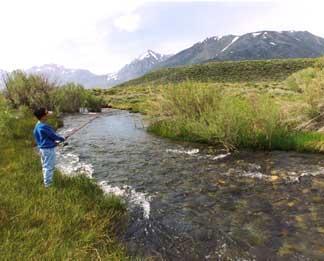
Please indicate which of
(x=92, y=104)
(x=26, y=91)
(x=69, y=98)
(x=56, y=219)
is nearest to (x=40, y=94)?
(x=26, y=91)

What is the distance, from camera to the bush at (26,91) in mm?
30984

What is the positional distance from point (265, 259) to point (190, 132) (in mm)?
10254

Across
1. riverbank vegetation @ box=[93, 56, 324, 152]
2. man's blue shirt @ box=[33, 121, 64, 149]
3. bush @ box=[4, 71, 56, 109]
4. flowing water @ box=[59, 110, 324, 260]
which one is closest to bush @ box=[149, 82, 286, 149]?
riverbank vegetation @ box=[93, 56, 324, 152]

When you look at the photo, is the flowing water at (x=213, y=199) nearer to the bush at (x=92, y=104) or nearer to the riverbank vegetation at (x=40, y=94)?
the riverbank vegetation at (x=40, y=94)

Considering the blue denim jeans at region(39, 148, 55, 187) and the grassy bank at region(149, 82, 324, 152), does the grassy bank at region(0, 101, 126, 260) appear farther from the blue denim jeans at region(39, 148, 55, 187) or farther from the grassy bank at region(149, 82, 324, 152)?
the grassy bank at region(149, 82, 324, 152)

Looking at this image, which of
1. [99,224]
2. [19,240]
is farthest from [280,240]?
[19,240]

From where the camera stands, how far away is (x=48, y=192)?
786 centimetres

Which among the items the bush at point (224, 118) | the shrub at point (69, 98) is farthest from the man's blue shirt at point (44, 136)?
the shrub at point (69, 98)

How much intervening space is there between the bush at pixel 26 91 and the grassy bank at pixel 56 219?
22.4 metres

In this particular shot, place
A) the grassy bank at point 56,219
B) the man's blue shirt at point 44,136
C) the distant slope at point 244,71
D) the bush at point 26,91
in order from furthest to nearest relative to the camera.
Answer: the distant slope at point 244,71
the bush at point 26,91
the man's blue shirt at point 44,136
the grassy bank at point 56,219

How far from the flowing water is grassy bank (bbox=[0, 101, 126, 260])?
1.72ft

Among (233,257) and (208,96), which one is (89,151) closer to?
(208,96)

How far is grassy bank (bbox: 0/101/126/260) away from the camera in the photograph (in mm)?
5254

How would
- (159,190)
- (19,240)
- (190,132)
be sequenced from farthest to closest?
(190,132), (159,190), (19,240)
